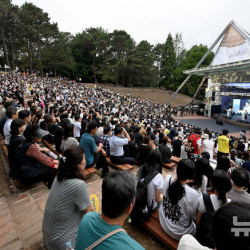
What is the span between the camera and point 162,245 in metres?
2.17

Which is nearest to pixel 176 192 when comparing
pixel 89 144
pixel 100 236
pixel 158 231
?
pixel 158 231

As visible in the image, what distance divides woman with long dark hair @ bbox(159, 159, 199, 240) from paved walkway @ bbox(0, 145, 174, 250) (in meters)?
0.41

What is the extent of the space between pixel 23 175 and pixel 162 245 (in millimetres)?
2373

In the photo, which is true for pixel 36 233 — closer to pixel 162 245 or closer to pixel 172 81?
pixel 162 245

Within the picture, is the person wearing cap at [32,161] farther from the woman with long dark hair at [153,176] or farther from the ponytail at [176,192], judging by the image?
the ponytail at [176,192]

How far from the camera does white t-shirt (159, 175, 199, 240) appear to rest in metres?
1.88

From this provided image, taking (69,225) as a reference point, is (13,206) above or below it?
below

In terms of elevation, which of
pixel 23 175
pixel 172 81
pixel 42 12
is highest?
pixel 42 12

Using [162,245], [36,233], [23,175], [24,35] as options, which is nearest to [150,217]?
[162,245]

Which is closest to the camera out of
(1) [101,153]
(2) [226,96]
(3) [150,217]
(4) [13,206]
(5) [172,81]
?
(3) [150,217]

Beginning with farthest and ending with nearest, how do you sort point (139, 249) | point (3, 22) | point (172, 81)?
point (172, 81), point (3, 22), point (139, 249)

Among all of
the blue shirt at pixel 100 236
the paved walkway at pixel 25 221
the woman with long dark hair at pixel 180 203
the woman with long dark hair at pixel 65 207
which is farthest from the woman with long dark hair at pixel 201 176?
the blue shirt at pixel 100 236

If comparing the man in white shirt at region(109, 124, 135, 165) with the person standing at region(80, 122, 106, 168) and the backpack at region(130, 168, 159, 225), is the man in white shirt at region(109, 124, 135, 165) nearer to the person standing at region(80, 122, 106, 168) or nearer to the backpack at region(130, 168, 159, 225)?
the person standing at region(80, 122, 106, 168)

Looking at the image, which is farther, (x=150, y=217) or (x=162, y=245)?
(x=150, y=217)
